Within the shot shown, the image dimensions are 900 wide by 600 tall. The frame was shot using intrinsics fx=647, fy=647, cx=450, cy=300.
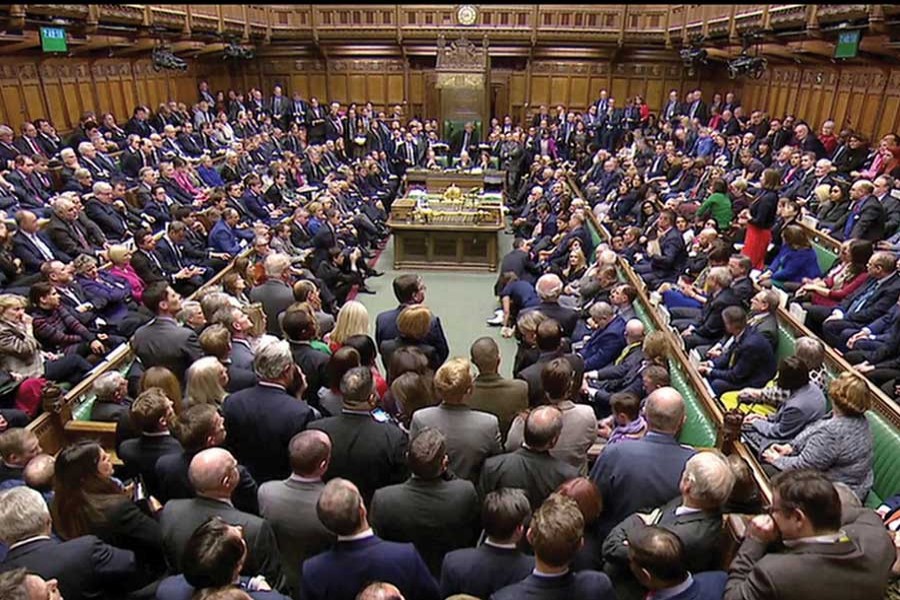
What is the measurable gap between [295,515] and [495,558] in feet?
2.78

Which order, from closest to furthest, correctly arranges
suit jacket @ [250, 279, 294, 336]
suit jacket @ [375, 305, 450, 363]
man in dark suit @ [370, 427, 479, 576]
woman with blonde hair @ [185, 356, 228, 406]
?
man in dark suit @ [370, 427, 479, 576] → woman with blonde hair @ [185, 356, 228, 406] → suit jacket @ [375, 305, 450, 363] → suit jacket @ [250, 279, 294, 336]

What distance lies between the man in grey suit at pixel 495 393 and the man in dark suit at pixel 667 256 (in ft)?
12.5

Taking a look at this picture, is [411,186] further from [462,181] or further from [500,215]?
[500,215]

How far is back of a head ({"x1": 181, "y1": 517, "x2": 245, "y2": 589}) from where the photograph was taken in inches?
75.5

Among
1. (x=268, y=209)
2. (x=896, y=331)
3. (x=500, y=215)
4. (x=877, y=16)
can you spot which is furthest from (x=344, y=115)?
(x=896, y=331)

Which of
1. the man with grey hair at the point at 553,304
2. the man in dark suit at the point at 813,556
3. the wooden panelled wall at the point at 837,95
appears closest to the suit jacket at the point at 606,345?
the man with grey hair at the point at 553,304

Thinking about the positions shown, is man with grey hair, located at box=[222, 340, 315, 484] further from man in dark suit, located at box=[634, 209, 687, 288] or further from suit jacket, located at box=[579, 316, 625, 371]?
man in dark suit, located at box=[634, 209, 687, 288]

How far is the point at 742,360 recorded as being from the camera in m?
4.23

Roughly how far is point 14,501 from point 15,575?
0.46m

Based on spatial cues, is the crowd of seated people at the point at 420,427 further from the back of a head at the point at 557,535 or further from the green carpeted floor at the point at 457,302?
the green carpeted floor at the point at 457,302

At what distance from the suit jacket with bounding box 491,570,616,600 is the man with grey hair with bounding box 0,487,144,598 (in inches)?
54.2

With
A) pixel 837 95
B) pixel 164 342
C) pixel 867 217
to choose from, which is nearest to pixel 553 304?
pixel 164 342

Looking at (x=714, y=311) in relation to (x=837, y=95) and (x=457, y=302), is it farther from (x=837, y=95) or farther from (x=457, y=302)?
(x=837, y=95)

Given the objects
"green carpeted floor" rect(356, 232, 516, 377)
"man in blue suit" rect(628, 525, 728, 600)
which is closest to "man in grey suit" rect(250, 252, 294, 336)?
"green carpeted floor" rect(356, 232, 516, 377)
